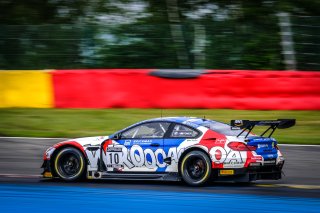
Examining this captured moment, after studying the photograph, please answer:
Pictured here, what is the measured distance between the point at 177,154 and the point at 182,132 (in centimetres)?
38

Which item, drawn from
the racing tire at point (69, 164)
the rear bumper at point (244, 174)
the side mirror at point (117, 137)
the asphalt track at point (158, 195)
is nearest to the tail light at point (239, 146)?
the rear bumper at point (244, 174)

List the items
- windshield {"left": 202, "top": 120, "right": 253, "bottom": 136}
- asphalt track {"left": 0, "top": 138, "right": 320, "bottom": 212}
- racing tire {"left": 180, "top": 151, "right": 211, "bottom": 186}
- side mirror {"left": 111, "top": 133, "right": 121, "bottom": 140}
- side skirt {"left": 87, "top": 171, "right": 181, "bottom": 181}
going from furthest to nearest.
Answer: side mirror {"left": 111, "top": 133, "right": 121, "bottom": 140} → side skirt {"left": 87, "top": 171, "right": 181, "bottom": 181} → windshield {"left": 202, "top": 120, "right": 253, "bottom": 136} → racing tire {"left": 180, "top": 151, "right": 211, "bottom": 186} → asphalt track {"left": 0, "top": 138, "right": 320, "bottom": 212}

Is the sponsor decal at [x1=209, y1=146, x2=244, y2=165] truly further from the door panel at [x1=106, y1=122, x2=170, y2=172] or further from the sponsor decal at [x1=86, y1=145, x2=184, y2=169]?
the door panel at [x1=106, y1=122, x2=170, y2=172]

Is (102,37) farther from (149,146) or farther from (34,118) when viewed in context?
(149,146)

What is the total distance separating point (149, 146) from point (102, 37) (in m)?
11.1

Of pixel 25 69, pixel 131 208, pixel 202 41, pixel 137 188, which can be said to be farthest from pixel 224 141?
pixel 25 69

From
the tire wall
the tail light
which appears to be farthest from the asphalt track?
the tire wall

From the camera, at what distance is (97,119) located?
1920 centimetres

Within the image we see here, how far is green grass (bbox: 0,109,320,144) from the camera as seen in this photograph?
1773cm

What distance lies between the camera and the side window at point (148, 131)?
11.3m

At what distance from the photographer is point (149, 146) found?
36.8 ft

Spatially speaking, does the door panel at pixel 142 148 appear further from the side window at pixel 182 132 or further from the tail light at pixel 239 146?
the tail light at pixel 239 146

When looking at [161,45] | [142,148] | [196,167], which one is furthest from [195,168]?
[161,45]

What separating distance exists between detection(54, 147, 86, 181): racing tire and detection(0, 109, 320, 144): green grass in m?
5.77
